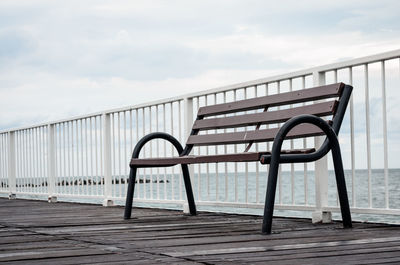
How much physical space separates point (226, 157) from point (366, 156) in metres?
0.80

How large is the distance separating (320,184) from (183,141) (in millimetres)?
1622

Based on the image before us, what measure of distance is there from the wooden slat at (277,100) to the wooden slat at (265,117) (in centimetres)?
6

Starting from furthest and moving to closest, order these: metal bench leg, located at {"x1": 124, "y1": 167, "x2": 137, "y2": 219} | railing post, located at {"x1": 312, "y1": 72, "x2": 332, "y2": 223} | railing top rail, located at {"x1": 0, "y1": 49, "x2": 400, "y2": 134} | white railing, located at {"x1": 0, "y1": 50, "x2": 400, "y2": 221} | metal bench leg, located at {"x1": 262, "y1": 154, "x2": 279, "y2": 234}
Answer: metal bench leg, located at {"x1": 124, "y1": 167, "x2": 137, "y2": 219}, railing post, located at {"x1": 312, "y1": 72, "x2": 332, "y2": 223}, white railing, located at {"x1": 0, "y1": 50, "x2": 400, "y2": 221}, railing top rail, located at {"x1": 0, "y1": 49, "x2": 400, "y2": 134}, metal bench leg, located at {"x1": 262, "y1": 154, "x2": 279, "y2": 234}

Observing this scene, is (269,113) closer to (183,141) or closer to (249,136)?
(249,136)

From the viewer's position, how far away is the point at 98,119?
22.1 feet

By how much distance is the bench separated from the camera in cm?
344

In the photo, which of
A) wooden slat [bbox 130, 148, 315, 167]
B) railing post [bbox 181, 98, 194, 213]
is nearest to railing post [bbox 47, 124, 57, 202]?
railing post [bbox 181, 98, 194, 213]

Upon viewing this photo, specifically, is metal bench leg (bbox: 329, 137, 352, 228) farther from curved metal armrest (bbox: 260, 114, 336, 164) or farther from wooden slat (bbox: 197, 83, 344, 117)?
wooden slat (bbox: 197, 83, 344, 117)

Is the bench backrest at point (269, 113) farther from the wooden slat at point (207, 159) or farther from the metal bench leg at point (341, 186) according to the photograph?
the wooden slat at point (207, 159)

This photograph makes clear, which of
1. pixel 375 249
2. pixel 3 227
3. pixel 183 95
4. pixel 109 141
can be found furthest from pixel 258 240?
pixel 109 141

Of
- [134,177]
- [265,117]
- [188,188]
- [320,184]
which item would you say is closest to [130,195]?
[134,177]

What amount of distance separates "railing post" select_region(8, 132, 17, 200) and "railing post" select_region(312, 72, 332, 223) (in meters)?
5.83

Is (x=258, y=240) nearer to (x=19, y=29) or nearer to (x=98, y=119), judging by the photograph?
(x=98, y=119)

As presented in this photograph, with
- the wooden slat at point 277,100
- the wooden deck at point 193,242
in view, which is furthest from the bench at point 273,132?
the wooden deck at point 193,242
